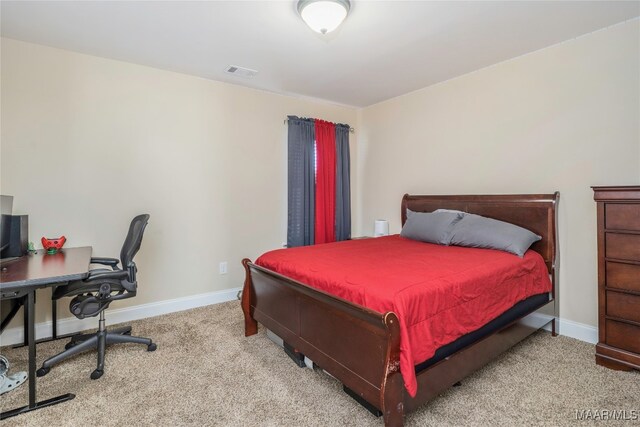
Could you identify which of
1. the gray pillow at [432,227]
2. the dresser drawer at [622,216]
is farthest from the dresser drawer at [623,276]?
the gray pillow at [432,227]

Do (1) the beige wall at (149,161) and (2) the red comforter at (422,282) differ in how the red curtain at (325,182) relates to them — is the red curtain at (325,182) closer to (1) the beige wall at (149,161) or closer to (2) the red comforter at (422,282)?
(1) the beige wall at (149,161)

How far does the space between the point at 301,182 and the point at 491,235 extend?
88.3 inches

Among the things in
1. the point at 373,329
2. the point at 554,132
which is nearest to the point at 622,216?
the point at 554,132

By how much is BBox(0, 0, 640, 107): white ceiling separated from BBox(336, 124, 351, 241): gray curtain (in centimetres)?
119

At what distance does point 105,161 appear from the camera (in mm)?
2924

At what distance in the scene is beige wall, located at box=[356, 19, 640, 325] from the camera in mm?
2404

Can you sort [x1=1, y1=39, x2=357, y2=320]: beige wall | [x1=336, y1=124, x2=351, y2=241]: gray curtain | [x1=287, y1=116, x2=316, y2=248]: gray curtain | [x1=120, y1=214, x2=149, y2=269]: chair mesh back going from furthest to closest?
1. [x1=336, y1=124, x2=351, y2=241]: gray curtain
2. [x1=287, y1=116, x2=316, y2=248]: gray curtain
3. [x1=1, y1=39, x2=357, y2=320]: beige wall
4. [x1=120, y1=214, x2=149, y2=269]: chair mesh back

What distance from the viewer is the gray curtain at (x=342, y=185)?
4410 millimetres

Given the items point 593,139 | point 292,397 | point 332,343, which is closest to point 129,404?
point 292,397

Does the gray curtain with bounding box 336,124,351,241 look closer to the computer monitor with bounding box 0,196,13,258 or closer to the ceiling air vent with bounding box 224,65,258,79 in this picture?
the ceiling air vent with bounding box 224,65,258,79

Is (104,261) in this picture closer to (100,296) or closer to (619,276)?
(100,296)

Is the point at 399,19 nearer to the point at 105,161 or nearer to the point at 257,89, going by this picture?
the point at 257,89

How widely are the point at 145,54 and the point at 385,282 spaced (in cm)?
284

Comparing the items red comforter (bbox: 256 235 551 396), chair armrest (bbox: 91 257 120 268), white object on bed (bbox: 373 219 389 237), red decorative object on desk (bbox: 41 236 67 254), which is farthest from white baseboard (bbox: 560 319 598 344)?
red decorative object on desk (bbox: 41 236 67 254)
